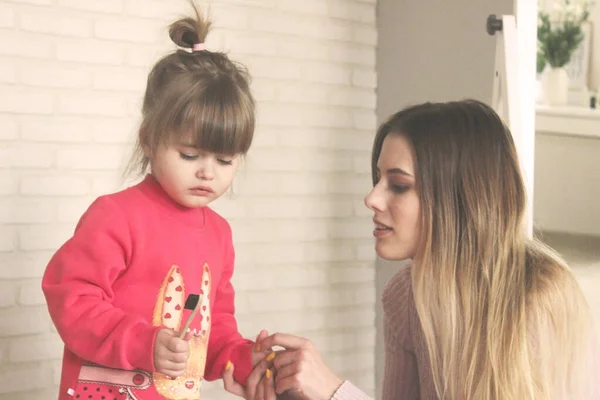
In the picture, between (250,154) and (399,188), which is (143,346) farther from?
(250,154)

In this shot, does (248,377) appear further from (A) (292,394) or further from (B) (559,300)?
(B) (559,300)

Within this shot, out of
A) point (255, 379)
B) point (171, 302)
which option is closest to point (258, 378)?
point (255, 379)

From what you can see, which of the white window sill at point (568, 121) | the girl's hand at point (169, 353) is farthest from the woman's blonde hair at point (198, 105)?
the white window sill at point (568, 121)

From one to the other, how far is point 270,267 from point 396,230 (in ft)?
4.98

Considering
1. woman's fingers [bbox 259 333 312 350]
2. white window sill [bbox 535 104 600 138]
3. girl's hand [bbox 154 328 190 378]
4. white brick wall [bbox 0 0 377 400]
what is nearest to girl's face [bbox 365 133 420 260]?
woman's fingers [bbox 259 333 312 350]

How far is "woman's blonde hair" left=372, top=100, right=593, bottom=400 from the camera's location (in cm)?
163

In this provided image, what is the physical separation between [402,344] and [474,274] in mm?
349

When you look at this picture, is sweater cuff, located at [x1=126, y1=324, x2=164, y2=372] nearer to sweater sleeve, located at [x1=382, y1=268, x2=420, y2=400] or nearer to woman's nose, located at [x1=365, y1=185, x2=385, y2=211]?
woman's nose, located at [x1=365, y1=185, x2=385, y2=211]

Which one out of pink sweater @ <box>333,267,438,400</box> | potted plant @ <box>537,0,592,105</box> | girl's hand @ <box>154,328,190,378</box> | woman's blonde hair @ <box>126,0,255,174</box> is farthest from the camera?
potted plant @ <box>537,0,592,105</box>

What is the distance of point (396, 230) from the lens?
1.71 metres

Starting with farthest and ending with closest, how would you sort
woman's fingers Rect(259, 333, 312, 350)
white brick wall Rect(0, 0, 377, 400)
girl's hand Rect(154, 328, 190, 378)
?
white brick wall Rect(0, 0, 377, 400) < woman's fingers Rect(259, 333, 312, 350) < girl's hand Rect(154, 328, 190, 378)

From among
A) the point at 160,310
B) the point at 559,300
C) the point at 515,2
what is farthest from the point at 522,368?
the point at 515,2

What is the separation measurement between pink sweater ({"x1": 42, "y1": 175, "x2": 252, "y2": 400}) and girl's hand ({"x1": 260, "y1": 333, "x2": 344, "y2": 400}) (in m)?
0.09

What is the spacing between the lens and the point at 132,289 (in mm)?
1616
